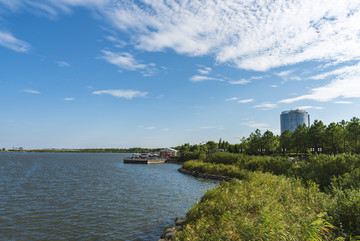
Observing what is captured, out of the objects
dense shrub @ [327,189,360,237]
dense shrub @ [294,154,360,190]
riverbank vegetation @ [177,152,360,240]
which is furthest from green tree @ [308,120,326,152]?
dense shrub @ [327,189,360,237]

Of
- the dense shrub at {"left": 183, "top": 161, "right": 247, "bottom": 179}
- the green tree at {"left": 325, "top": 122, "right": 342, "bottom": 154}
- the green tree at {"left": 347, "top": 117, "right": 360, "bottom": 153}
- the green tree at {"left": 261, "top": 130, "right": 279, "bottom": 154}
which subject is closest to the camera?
the dense shrub at {"left": 183, "top": 161, "right": 247, "bottom": 179}

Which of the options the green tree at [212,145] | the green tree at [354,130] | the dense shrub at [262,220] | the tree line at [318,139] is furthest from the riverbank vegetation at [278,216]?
the green tree at [212,145]

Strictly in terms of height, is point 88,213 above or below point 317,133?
below

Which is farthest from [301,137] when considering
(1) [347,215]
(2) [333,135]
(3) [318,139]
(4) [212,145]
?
(1) [347,215]

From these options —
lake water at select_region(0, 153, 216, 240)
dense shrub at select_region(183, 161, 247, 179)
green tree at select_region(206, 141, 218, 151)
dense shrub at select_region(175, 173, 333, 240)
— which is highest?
green tree at select_region(206, 141, 218, 151)

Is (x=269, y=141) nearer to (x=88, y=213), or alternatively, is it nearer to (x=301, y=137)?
(x=301, y=137)

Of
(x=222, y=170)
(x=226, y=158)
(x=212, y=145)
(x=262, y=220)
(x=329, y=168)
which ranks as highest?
(x=212, y=145)

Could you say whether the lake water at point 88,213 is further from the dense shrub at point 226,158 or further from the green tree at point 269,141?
the green tree at point 269,141

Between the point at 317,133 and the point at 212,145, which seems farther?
the point at 212,145

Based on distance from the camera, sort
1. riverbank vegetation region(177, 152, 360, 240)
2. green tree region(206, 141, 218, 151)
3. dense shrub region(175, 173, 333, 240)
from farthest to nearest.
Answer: green tree region(206, 141, 218, 151) < riverbank vegetation region(177, 152, 360, 240) < dense shrub region(175, 173, 333, 240)

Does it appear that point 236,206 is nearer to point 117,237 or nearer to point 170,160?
point 117,237

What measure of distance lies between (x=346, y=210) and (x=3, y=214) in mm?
23291

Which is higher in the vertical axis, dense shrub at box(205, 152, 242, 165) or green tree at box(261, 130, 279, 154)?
green tree at box(261, 130, 279, 154)

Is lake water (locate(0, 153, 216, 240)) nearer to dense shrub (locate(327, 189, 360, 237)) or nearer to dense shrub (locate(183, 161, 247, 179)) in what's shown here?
dense shrub (locate(327, 189, 360, 237))
